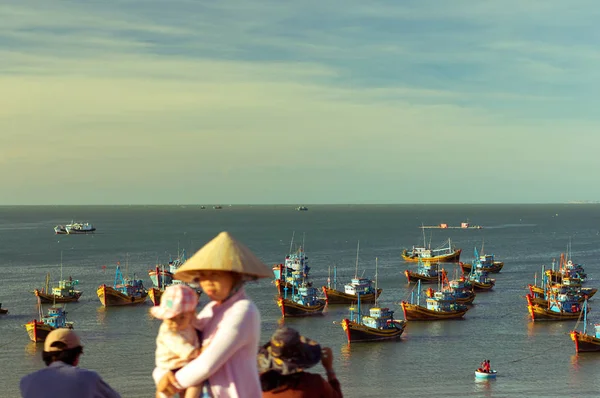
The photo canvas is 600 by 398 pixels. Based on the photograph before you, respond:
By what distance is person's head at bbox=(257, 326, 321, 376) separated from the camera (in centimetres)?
577

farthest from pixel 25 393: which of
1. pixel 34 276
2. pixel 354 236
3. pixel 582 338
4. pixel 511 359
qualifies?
pixel 354 236

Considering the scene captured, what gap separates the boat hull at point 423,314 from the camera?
211 ft

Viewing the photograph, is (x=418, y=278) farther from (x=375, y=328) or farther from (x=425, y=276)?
(x=375, y=328)

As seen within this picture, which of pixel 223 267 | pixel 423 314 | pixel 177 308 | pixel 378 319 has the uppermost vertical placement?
pixel 223 267

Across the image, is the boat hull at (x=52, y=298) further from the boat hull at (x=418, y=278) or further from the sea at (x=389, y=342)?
the boat hull at (x=418, y=278)

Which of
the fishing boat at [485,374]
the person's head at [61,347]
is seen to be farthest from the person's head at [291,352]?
the fishing boat at [485,374]

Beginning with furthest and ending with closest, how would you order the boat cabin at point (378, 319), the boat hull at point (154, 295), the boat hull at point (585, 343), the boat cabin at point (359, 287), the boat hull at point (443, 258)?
the boat hull at point (443, 258)
the boat hull at point (154, 295)
the boat cabin at point (359, 287)
the boat cabin at point (378, 319)
the boat hull at point (585, 343)

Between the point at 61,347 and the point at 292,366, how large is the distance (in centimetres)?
170

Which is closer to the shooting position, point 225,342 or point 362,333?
point 225,342

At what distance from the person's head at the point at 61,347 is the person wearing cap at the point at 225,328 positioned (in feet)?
2.62

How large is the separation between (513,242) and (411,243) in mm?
21522

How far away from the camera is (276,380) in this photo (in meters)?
6.03

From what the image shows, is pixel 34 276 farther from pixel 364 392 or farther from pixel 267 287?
pixel 364 392

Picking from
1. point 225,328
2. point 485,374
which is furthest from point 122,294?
point 225,328
